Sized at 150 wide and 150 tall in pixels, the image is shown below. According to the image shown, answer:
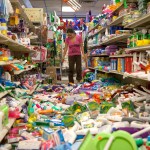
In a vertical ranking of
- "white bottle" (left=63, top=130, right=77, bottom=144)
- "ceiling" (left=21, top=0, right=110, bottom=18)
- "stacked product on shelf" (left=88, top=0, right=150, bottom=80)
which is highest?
"ceiling" (left=21, top=0, right=110, bottom=18)

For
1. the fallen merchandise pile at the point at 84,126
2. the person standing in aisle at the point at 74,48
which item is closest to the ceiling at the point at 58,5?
the person standing in aisle at the point at 74,48

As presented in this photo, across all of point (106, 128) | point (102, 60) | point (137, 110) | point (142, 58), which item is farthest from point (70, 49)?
point (106, 128)

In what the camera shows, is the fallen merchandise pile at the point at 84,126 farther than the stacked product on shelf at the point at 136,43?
No

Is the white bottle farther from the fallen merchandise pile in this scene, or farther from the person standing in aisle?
the person standing in aisle

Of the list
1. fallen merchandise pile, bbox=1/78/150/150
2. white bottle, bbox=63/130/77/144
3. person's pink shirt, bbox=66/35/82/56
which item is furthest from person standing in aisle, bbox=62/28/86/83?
white bottle, bbox=63/130/77/144

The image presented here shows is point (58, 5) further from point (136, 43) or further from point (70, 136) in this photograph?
point (70, 136)

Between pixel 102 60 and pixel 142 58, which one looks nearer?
pixel 142 58

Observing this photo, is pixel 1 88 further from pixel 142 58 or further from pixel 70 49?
pixel 70 49

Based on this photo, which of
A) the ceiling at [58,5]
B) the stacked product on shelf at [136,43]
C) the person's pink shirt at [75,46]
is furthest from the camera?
the ceiling at [58,5]

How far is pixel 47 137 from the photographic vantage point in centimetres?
246

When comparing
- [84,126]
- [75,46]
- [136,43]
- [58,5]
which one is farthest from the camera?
[58,5]

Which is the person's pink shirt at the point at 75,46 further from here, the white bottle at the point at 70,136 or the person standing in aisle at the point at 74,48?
the white bottle at the point at 70,136

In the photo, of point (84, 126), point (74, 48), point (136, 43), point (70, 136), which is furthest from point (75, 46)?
point (70, 136)

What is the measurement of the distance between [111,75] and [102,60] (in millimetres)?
568
